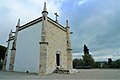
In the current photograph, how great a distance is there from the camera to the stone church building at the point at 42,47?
15867 mm

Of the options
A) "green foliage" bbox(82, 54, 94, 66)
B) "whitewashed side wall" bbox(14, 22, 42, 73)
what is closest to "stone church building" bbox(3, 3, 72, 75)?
"whitewashed side wall" bbox(14, 22, 42, 73)

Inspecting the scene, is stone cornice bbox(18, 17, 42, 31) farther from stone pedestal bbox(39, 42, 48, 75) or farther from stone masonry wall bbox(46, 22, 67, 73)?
stone pedestal bbox(39, 42, 48, 75)

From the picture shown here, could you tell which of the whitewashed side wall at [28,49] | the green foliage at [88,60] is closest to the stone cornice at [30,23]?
the whitewashed side wall at [28,49]

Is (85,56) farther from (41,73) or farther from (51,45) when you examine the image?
(41,73)

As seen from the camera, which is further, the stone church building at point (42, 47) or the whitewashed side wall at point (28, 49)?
the whitewashed side wall at point (28, 49)

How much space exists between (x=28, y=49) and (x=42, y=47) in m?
3.73

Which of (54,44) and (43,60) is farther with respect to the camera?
(54,44)

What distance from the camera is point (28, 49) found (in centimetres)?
1798

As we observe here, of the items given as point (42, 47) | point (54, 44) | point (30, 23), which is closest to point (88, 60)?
point (54, 44)

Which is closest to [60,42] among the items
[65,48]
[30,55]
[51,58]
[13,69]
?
[65,48]

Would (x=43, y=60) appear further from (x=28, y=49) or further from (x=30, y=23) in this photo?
(x=30, y=23)

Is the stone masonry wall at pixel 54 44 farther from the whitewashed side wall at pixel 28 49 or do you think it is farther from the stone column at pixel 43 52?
the whitewashed side wall at pixel 28 49

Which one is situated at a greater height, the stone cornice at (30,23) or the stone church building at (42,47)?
the stone cornice at (30,23)

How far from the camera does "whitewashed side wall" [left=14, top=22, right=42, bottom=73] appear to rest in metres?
16.8
